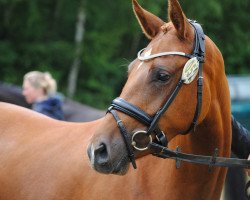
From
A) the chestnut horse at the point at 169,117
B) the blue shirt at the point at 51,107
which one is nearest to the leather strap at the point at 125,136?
the chestnut horse at the point at 169,117

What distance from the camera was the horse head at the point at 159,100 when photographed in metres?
3.97

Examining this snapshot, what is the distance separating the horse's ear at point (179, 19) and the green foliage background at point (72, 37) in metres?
12.8

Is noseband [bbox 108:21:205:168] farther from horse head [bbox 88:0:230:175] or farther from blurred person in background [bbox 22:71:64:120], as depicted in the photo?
blurred person in background [bbox 22:71:64:120]

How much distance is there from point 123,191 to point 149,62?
2.90ft

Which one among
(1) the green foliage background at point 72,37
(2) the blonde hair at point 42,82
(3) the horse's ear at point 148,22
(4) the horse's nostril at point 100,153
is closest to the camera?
(4) the horse's nostril at point 100,153

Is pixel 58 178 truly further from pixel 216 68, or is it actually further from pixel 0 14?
pixel 0 14

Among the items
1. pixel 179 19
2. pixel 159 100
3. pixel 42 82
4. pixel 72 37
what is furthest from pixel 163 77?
pixel 72 37

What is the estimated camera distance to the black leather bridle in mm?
3998

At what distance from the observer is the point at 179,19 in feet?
13.6

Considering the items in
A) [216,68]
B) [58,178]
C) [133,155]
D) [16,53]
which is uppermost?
[216,68]

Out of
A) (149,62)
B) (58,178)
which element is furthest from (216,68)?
(58,178)

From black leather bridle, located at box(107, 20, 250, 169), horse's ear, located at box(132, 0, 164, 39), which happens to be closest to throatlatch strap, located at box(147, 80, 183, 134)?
black leather bridle, located at box(107, 20, 250, 169)

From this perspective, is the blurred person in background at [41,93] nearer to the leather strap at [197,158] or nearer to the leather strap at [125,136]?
the leather strap at [197,158]

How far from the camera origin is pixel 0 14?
18.0 meters
